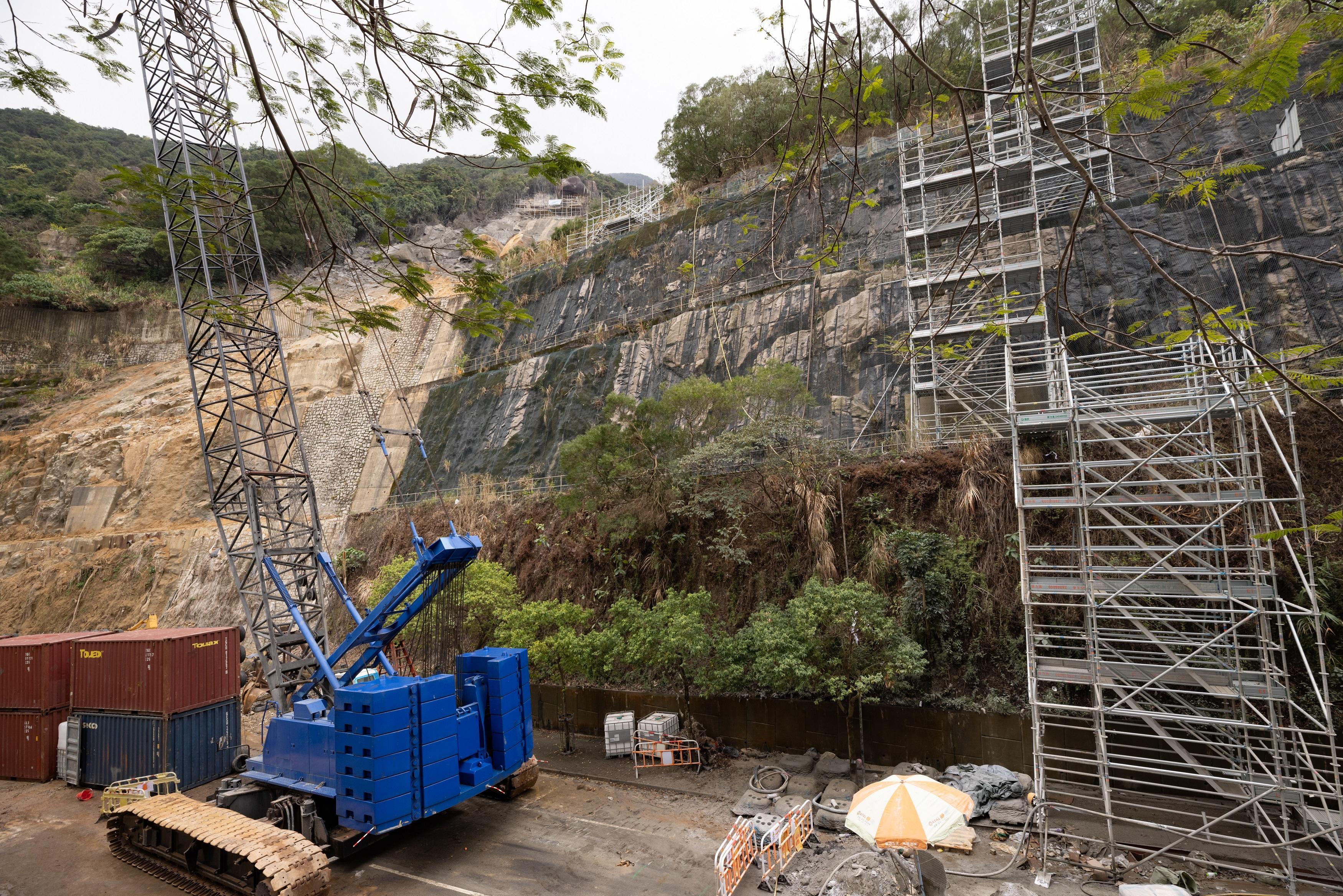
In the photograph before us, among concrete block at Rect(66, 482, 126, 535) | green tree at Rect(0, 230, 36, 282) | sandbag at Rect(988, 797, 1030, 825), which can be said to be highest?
green tree at Rect(0, 230, 36, 282)

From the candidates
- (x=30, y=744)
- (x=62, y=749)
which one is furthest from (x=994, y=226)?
(x=30, y=744)

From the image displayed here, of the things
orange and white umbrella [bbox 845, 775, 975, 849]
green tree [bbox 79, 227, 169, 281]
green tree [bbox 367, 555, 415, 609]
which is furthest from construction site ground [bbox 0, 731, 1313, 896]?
green tree [bbox 79, 227, 169, 281]

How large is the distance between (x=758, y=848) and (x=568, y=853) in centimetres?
262

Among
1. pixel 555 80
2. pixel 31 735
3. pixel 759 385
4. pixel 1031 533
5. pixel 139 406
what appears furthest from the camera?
pixel 139 406

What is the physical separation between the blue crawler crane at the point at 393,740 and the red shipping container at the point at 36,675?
624 centimetres

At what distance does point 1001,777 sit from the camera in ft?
33.1

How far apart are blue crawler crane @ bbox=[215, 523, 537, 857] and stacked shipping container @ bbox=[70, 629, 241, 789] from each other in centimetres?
238

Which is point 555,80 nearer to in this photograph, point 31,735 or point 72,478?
point 31,735

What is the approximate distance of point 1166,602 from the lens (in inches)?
405

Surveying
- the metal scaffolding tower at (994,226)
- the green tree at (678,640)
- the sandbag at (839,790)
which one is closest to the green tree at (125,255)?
the green tree at (678,640)

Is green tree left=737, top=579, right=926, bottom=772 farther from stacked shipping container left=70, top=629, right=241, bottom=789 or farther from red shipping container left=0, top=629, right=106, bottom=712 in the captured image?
red shipping container left=0, top=629, right=106, bottom=712

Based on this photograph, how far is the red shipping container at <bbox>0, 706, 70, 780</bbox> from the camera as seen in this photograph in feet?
45.0

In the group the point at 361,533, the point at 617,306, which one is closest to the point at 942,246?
the point at 617,306

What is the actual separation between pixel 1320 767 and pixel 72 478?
40.4 m
